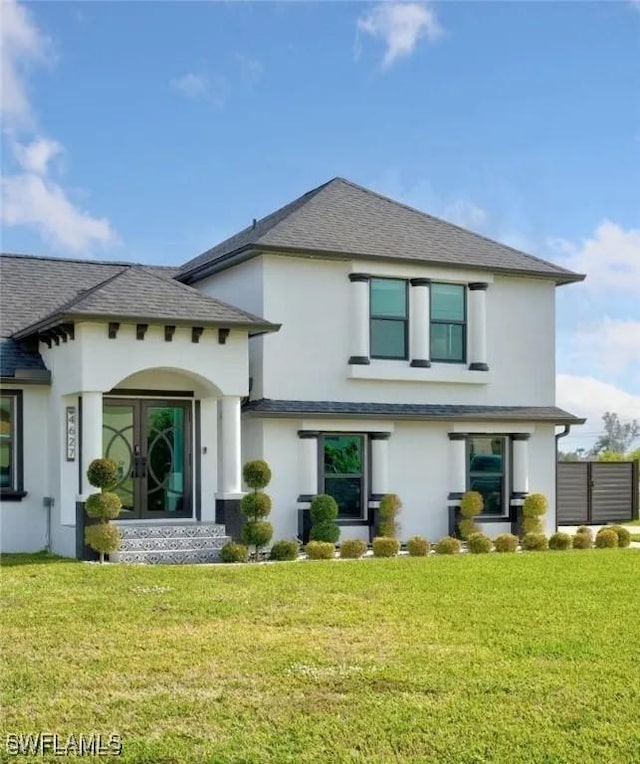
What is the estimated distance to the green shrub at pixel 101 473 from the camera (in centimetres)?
1616

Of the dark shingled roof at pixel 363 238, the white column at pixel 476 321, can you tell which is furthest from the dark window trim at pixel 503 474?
the dark shingled roof at pixel 363 238

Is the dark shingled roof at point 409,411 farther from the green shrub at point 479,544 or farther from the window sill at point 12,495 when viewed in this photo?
the window sill at point 12,495

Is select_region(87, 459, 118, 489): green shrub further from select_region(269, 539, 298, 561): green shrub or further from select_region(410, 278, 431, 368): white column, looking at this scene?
select_region(410, 278, 431, 368): white column

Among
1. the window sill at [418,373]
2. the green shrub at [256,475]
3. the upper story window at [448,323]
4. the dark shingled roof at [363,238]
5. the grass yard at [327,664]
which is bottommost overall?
the grass yard at [327,664]

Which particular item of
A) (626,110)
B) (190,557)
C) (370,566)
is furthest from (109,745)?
(626,110)

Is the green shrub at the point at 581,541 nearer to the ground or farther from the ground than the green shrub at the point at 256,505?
nearer to the ground

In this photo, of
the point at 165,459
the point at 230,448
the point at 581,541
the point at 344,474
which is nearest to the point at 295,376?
the point at 344,474

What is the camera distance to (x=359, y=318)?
19.6 m

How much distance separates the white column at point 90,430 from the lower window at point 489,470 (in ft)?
24.5

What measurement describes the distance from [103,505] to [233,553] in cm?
214

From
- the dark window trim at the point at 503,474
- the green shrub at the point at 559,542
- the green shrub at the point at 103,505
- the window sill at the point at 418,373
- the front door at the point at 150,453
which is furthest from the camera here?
the dark window trim at the point at 503,474

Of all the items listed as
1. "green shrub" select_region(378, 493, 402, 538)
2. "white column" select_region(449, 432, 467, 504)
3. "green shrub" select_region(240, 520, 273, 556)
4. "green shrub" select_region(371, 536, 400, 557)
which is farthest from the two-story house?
"green shrub" select_region(371, 536, 400, 557)

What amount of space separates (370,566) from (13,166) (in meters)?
8.05

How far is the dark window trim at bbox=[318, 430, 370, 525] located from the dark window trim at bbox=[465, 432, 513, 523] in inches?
83.6
